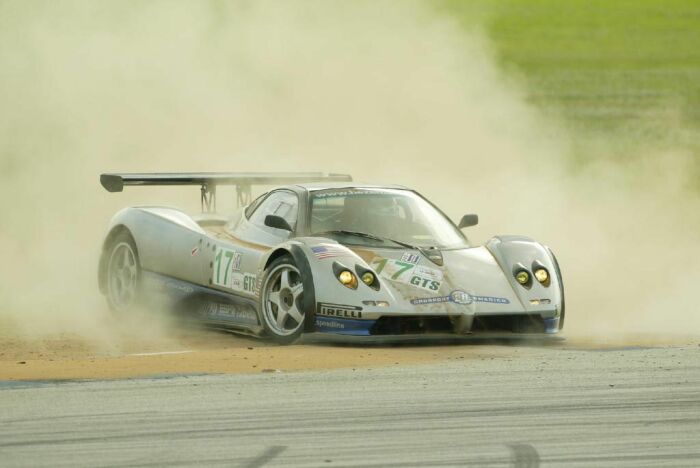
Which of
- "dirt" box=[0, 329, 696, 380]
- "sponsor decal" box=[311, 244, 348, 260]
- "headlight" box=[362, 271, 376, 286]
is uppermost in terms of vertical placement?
"sponsor decal" box=[311, 244, 348, 260]

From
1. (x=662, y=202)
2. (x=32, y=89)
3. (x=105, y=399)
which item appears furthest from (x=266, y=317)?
(x=32, y=89)

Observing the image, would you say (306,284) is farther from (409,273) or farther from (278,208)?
(278,208)

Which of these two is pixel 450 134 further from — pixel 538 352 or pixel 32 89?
pixel 538 352

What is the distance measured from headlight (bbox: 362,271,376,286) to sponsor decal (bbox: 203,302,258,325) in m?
1.22

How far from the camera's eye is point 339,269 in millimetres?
10328

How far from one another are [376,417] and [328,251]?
384 centimetres

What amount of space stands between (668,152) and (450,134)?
4.17 m

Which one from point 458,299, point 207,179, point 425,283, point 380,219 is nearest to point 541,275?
point 458,299

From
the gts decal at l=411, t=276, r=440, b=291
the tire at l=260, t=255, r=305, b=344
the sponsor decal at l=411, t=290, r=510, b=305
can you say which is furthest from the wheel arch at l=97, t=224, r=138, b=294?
the sponsor decal at l=411, t=290, r=510, b=305

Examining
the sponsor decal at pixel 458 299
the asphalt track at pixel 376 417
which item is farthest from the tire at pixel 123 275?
the asphalt track at pixel 376 417

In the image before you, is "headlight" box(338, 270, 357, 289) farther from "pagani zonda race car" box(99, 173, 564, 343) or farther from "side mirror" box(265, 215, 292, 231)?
"side mirror" box(265, 215, 292, 231)

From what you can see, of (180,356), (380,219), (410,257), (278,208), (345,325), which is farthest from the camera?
(278,208)

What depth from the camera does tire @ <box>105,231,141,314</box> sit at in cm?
1307

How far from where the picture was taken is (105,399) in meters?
7.32
